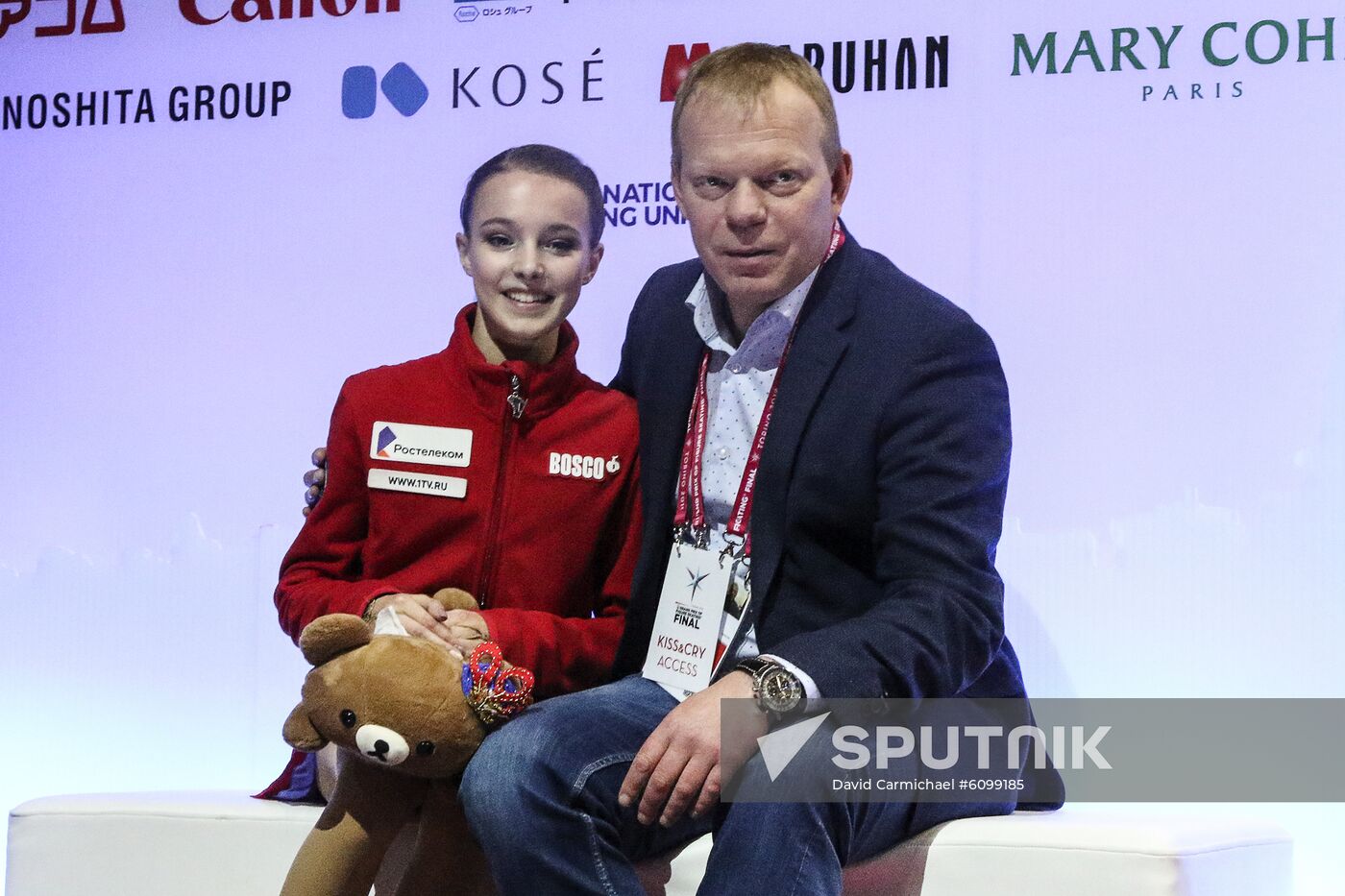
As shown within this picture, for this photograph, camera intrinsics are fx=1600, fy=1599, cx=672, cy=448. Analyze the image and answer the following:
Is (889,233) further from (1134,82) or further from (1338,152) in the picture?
(1338,152)

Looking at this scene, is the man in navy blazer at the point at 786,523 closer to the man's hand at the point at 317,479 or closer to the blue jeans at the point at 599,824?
the blue jeans at the point at 599,824

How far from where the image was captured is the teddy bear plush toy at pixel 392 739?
1.77m

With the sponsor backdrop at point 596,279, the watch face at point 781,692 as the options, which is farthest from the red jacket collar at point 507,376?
the sponsor backdrop at point 596,279

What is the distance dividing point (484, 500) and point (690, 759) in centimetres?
55

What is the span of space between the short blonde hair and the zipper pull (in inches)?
14.1

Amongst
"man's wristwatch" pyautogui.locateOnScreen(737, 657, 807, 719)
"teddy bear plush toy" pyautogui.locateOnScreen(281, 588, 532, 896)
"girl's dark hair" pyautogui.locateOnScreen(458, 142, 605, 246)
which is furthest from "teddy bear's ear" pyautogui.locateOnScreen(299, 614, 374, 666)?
"girl's dark hair" pyautogui.locateOnScreen(458, 142, 605, 246)

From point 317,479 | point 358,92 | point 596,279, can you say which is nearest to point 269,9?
point 358,92

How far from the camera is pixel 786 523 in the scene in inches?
73.3

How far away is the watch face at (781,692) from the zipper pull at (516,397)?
0.59 metres

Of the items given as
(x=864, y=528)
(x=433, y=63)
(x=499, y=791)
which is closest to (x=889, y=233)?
(x=433, y=63)

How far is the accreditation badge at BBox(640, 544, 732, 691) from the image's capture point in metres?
1.89

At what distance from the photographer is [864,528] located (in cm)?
186

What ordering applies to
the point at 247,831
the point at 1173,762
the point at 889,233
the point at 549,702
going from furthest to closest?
the point at 889,233 → the point at 1173,762 → the point at 247,831 → the point at 549,702

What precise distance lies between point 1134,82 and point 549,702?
1706 mm
